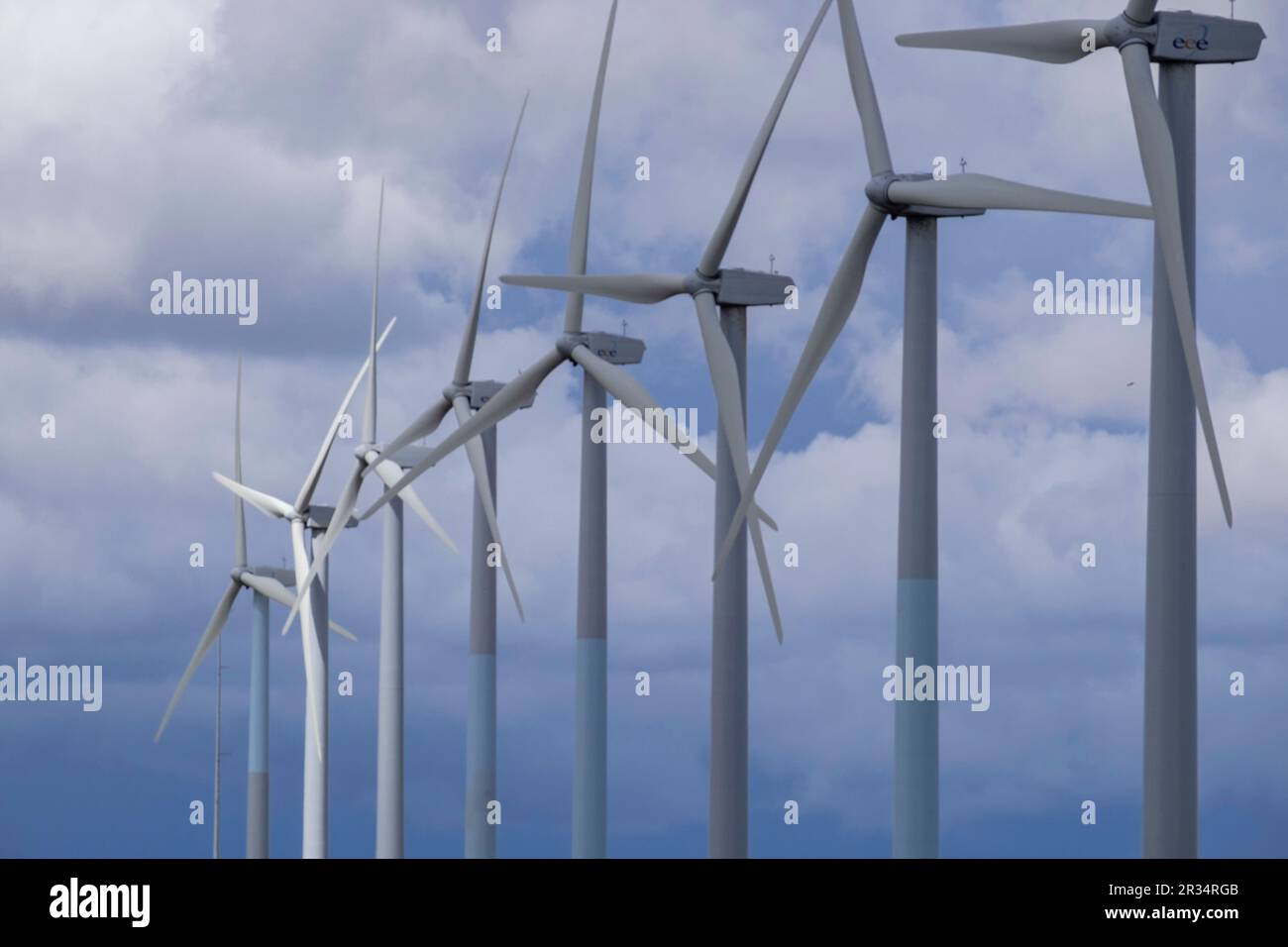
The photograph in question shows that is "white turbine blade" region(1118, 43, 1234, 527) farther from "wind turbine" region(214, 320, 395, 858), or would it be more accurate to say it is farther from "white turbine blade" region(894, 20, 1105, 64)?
"wind turbine" region(214, 320, 395, 858)

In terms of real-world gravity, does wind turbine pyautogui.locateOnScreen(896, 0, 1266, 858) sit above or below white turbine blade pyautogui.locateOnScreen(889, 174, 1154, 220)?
below

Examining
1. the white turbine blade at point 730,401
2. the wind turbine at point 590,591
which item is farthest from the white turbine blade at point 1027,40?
the wind turbine at point 590,591

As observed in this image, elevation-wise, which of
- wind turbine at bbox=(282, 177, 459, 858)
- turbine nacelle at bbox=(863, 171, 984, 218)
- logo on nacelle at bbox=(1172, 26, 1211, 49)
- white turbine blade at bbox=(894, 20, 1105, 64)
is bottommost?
wind turbine at bbox=(282, 177, 459, 858)

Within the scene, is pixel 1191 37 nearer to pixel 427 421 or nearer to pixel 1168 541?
pixel 1168 541

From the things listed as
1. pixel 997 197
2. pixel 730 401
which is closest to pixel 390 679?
pixel 730 401

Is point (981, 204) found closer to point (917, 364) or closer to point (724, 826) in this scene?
point (917, 364)

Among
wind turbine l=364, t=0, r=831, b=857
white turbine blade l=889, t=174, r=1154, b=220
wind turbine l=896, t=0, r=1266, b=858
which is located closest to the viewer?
white turbine blade l=889, t=174, r=1154, b=220

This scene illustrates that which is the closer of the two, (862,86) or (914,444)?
(914,444)

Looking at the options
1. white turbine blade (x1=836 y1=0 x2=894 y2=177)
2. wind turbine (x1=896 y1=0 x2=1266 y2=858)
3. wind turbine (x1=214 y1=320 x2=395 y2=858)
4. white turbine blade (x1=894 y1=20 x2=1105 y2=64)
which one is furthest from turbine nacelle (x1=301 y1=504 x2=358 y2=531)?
wind turbine (x1=896 y1=0 x2=1266 y2=858)
